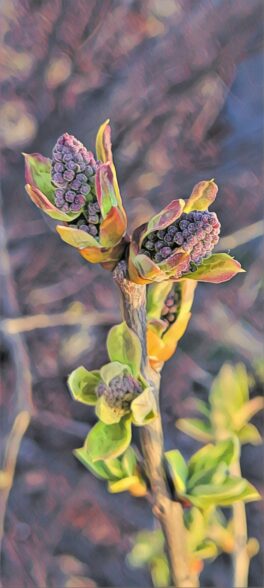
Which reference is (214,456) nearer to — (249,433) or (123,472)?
(123,472)

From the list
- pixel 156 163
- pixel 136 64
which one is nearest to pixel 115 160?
pixel 156 163

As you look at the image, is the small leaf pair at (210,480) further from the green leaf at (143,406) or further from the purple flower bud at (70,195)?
the purple flower bud at (70,195)

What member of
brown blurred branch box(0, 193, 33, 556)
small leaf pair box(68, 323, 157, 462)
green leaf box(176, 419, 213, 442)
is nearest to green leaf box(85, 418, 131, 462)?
small leaf pair box(68, 323, 157, 462)

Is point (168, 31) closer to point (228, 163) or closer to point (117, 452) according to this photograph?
point (228, 163)

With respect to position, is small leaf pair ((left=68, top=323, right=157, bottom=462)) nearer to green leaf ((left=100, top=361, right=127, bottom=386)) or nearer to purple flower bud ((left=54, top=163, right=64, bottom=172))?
green leaf ((left=100, top=361, right=127, bottom=386))

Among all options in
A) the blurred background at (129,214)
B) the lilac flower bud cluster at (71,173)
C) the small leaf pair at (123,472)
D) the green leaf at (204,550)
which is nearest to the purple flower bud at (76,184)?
the lilac flower bud cluster at (71,173)
